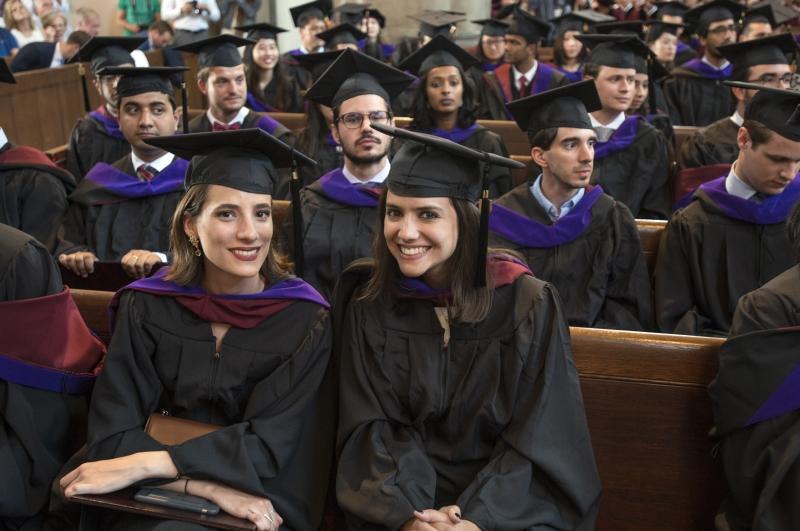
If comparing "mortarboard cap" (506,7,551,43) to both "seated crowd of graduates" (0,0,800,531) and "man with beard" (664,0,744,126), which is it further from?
"seated crowd of graduates" (0,0,800,531)

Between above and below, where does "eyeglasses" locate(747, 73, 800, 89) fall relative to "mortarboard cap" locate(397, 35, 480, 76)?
below

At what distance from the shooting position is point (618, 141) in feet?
17.3

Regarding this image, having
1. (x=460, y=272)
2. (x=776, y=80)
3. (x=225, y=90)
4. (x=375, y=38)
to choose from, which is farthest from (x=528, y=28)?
(x=460, y=272)

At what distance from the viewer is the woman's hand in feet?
7.67

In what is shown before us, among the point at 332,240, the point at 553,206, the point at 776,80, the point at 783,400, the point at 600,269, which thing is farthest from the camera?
the point at 776,80

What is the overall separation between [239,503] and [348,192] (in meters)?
1.96

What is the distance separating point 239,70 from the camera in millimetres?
5984

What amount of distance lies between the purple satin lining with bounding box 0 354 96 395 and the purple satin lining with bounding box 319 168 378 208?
1652 mm

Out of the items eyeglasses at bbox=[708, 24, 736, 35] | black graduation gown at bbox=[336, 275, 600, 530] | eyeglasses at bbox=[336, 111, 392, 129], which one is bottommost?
black graduation gown at bbox=[336, 275, 600, 530]

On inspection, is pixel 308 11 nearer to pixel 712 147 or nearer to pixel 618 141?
pixel 618 141

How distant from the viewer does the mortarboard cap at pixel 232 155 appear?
2.63m

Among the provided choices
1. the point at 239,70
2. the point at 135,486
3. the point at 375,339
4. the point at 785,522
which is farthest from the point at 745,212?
the point at 239,70

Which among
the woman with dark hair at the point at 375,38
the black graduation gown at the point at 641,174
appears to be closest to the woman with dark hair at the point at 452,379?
the black graduation gown at the point at 641,174

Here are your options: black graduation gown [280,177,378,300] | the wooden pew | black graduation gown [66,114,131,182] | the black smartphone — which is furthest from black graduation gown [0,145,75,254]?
the wooden pew
